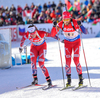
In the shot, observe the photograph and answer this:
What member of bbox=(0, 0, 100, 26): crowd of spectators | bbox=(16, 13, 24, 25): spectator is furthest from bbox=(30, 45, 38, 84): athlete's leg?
bbox=(16, 13, 24, 25): spectator

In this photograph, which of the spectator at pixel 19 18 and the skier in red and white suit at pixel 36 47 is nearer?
the skier in red and white suit at pixel 36 47

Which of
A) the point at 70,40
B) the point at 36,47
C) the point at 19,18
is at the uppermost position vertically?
the point at 19,18

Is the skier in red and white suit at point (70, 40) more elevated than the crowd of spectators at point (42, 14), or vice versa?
the crowd of spectators at point (42, 14)

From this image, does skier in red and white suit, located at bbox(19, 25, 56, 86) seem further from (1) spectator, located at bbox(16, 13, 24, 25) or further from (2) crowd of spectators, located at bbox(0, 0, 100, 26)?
(1) spectator, located at bbox(16, 13, 24, 25)

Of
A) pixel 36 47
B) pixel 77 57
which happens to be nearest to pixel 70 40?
pixel 77 57

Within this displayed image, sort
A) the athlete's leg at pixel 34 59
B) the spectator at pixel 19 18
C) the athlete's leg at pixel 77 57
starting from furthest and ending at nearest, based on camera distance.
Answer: the spectator at pixel 19 18 → the athlete's leg at pixel 34 59 → the athlete's leg at pixel 77 57

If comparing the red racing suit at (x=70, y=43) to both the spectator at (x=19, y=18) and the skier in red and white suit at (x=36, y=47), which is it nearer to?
the skier in red and white suit at (x=36, y=47)

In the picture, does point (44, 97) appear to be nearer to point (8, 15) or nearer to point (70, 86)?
point (70, 86)

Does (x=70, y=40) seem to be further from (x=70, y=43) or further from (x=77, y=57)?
(x=77, y=57)

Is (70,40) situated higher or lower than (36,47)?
higher

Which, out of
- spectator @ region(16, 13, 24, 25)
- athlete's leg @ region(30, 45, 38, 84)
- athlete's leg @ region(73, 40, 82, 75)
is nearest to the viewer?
athlete's leg @ region(73, 40, 82, 75)

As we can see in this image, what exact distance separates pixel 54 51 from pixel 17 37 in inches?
197

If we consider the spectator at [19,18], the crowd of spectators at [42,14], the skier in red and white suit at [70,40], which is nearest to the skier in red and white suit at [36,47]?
the skier in red and white suit at [70,40]

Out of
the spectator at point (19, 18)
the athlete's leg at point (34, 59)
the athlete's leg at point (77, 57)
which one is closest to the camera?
the athlete's leg at point (77, 57)
